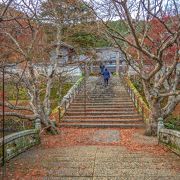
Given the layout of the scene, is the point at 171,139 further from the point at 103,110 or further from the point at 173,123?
the point at 103,110

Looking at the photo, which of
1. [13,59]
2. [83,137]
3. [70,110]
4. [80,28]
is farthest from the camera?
[70,110]

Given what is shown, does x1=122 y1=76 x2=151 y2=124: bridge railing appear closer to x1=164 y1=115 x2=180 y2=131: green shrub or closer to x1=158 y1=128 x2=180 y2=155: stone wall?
x1=164 y1=115 x2=180 y2=131: green shrub

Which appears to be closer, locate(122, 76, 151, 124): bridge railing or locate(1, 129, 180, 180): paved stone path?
locate(1, 129, 180, 180): paved stone path

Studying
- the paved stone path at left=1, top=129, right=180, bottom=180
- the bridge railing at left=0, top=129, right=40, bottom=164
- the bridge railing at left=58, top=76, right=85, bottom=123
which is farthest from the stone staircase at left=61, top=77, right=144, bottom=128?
the bridge railing at left=0, top=129, right=40, bottom=164

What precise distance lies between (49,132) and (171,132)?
6.82 m

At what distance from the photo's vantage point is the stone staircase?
67.3 ft

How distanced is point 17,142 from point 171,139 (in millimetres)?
5241

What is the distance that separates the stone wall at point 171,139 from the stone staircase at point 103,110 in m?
6.36

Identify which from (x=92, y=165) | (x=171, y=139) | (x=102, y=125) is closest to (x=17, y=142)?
(x=92, y=165)

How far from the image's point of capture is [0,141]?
9453 mm

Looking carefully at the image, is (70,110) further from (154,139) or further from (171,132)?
(171,132)

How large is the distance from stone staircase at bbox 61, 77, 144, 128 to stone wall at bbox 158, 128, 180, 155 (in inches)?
250

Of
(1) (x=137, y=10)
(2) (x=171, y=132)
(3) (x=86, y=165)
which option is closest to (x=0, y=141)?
(3) (x=86, y=165)

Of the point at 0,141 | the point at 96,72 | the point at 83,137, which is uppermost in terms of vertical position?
the point at 96,72
